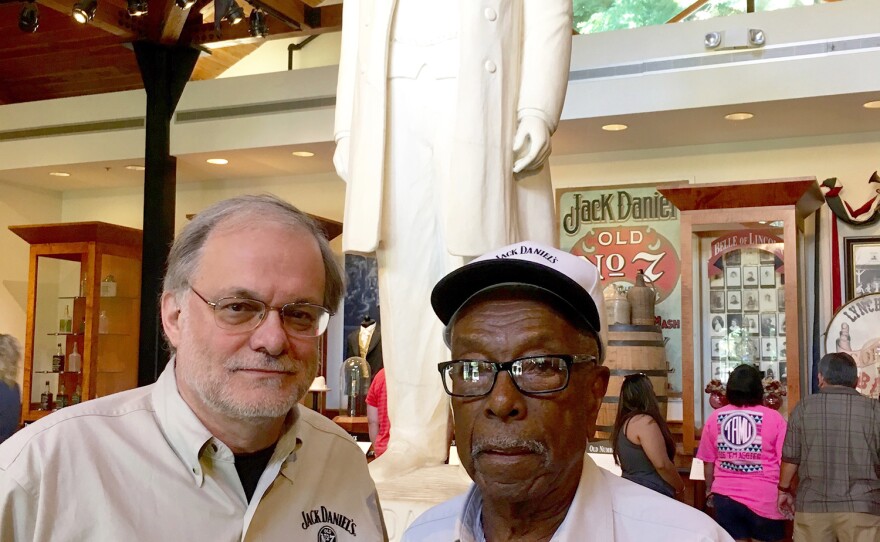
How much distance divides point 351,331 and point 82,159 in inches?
126

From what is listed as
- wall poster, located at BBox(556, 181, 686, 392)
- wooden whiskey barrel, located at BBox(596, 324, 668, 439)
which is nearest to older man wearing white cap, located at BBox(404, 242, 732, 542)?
wooden whiskey barrel, located at BBox(596, 324, 668, 439)

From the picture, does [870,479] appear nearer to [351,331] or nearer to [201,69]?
[351,331]

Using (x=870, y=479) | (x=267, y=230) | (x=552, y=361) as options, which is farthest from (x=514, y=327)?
(x=870, y=479)

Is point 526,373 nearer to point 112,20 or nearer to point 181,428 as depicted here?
point 181,428

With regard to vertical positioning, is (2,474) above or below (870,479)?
above

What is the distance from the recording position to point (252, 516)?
4.74 ft

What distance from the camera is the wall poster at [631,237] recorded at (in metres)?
8.67

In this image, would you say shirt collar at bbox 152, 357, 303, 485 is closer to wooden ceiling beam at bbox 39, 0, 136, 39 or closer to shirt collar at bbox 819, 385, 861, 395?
A: shirt collar at bbox 819, 385, 861, 395

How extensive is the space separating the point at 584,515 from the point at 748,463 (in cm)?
382

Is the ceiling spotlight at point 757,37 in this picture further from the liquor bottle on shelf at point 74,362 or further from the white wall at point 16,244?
the white wall at point 16,244

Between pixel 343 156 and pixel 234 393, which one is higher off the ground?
pixel 343 156

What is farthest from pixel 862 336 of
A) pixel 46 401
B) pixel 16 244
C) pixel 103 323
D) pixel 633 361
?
pixel 16 244

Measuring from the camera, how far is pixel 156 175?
9.63 meters

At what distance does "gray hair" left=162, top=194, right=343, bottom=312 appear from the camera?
1.52 m
